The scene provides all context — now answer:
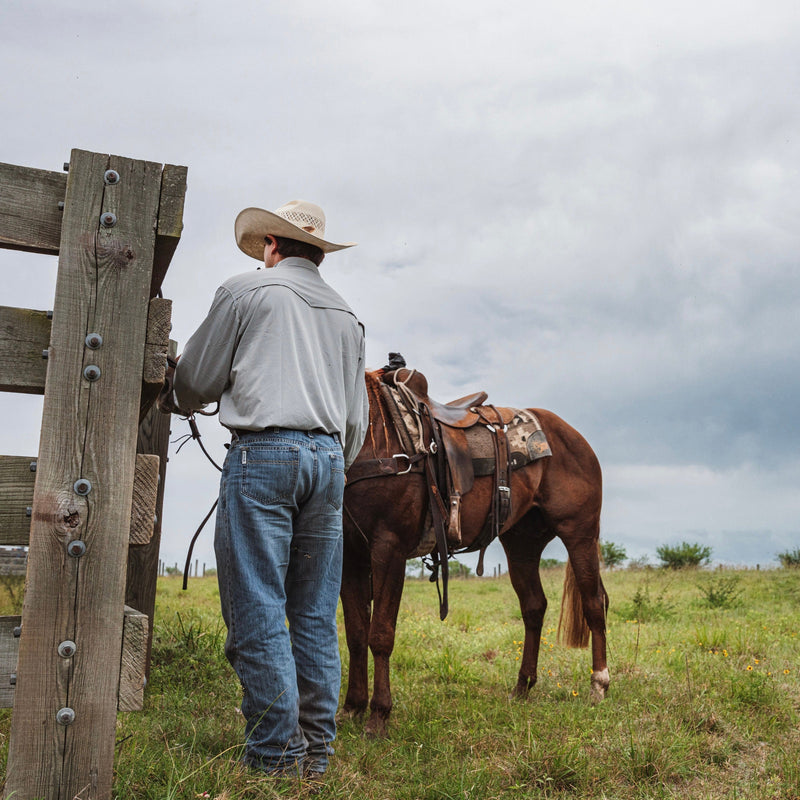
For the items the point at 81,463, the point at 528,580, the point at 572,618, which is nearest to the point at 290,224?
the point at 81,463

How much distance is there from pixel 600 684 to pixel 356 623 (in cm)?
207

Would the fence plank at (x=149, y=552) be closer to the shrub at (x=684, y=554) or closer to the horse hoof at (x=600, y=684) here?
the horse hoof at (x=600, y=684)

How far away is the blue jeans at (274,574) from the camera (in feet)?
9.55

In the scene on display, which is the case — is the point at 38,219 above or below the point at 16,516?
above

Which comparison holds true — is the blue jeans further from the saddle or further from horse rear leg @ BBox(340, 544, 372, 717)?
the saddle

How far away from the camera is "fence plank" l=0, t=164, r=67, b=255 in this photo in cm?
256

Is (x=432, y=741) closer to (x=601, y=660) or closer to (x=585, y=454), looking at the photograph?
(x=601, y=660)

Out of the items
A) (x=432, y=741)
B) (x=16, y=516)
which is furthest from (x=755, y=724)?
(x=16, y=516)

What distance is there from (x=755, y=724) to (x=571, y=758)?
1.71m

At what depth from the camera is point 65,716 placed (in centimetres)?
244

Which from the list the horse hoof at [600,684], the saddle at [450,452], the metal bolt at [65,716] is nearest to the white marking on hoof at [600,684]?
the horse hoof at [600,684]

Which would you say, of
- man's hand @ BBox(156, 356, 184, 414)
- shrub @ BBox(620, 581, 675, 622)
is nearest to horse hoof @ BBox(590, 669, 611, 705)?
man's hand @ BBox(156, 356, 184, 414)

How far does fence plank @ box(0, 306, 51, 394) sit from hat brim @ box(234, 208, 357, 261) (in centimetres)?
119

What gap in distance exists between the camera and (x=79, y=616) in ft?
8.14
